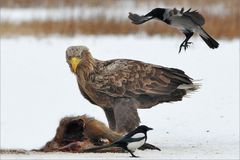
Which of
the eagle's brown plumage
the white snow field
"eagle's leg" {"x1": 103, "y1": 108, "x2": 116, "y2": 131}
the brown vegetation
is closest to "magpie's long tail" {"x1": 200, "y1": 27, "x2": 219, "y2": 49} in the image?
the white snow field

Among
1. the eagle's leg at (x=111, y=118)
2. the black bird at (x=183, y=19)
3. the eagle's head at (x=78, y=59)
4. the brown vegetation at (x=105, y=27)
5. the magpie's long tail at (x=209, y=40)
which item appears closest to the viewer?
the black bird at (x=183, y=19)

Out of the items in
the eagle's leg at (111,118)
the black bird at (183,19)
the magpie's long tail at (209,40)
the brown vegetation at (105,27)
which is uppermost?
the brown vegetation at (105,27)

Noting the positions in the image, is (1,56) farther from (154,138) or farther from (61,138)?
(61,138)

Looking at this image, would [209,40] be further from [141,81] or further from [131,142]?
[141,81]

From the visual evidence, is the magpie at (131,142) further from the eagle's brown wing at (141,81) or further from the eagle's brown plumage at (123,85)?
the eagle's brown wing at (141,81)

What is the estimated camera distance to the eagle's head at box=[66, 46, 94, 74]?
27.6ft

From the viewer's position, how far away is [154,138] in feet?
30.4

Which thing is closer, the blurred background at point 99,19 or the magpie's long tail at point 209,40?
the magpie's long tail at point 209,40

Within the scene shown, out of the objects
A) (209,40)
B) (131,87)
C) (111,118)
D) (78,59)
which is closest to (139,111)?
(111,118)

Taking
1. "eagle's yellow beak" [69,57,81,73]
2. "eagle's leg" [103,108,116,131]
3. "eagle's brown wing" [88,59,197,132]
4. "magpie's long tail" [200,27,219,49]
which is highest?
"magpie's long tail" [200,27,219,49]

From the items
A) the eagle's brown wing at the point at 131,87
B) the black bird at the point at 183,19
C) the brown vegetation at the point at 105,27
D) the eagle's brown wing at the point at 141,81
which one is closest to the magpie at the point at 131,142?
the black bird at the point at 183,19

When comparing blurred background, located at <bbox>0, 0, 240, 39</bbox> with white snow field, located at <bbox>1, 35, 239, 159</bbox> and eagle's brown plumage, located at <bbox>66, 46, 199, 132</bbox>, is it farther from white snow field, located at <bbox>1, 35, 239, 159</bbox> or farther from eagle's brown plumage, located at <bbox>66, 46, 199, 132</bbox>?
eagle's brown plumage, located at <bbox>66, 46, 199, 132</bbox>

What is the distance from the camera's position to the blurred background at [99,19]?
68.1 feet

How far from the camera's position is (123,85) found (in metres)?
8.62
